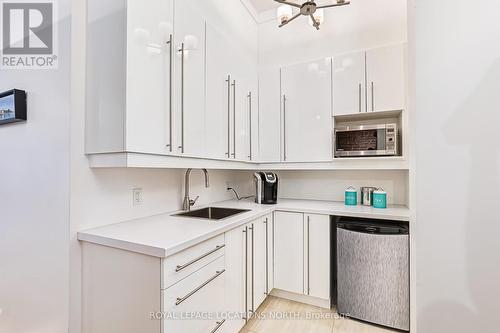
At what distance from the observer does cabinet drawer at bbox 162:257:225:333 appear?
3.53ft

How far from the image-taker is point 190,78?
1.60 metres

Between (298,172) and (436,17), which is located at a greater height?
Answer: (436,17)

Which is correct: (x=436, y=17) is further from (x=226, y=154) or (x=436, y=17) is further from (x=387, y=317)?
(x=387, y=317)

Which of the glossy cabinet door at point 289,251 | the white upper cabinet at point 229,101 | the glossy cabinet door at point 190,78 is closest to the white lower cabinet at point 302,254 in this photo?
the glossy cabinet door at point 289,251

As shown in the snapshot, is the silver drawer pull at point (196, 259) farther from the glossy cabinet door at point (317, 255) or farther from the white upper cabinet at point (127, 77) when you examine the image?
the glossy cabinet door at point (317, 255)

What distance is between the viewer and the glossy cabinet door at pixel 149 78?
1219 millimetres

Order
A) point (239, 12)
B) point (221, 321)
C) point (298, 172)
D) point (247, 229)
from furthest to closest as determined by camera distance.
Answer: point (298, 172)
point (239, 12)
point (247, 229)
point (221, 321)

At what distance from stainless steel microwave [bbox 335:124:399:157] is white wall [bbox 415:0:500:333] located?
1018 mm

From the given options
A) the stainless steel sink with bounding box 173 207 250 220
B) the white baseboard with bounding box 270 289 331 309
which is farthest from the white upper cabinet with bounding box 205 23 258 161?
the white baseboard with bounding box 270 289 331 309

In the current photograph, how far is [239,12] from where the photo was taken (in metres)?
2.37

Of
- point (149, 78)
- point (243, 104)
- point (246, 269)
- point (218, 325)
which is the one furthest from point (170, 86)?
point (218, 325)

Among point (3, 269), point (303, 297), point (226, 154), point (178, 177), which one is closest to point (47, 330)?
point (3, 269)

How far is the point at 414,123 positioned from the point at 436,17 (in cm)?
47

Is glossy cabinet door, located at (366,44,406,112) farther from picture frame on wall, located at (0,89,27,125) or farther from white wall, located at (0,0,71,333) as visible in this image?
picture frame on wall, located at (0,89,27,125)
